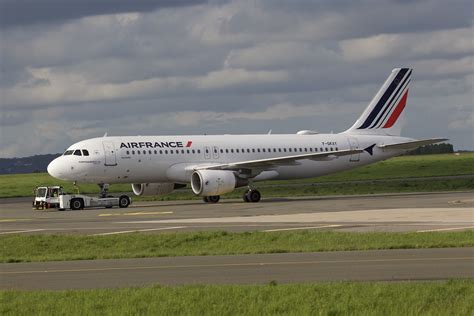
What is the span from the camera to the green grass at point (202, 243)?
26172mm

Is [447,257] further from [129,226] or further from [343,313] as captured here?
[129,226]

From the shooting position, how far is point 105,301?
16.4 meters

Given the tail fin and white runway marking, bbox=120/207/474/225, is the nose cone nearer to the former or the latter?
white runway marking, bbox=120/207/474/225

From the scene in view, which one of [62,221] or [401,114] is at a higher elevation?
[401,114]

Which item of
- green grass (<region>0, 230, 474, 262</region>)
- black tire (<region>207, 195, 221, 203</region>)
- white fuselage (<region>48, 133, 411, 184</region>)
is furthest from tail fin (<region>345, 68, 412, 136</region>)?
green grass (<region>0, 230, 474, 262</region>)

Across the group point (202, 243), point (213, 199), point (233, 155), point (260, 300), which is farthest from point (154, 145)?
point (260, 300)

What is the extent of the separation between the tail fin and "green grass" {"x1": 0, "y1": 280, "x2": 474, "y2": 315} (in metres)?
46.5

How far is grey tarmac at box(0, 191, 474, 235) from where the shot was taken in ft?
116

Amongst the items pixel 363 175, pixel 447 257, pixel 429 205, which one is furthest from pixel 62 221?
pixel 363 175

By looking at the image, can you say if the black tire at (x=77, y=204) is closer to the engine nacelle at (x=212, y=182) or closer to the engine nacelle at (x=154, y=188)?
the engine nacelle at (x=154, y=188)

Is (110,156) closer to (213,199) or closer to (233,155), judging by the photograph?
(213,199)

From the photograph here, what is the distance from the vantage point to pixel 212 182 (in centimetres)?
5334

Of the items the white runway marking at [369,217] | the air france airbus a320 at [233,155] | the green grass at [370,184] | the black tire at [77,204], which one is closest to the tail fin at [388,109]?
the air france airbus a320 at [233,155]

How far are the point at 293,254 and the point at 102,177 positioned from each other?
30.7 meters
